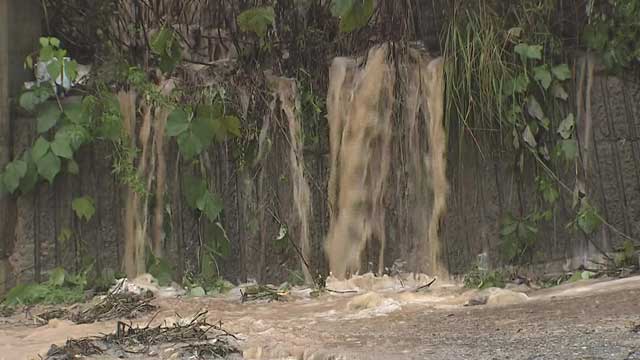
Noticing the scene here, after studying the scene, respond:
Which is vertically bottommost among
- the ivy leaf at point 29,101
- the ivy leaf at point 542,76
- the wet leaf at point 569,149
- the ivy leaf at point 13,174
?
the ivy leaf at point 13,174

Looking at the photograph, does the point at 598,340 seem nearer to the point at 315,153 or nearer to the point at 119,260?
the point at 315,153

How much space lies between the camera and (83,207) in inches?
219

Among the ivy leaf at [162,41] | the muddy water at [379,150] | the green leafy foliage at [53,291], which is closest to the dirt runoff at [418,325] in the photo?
the green leafy foliage at [53,291]

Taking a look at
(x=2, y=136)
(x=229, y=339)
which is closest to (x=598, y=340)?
(x=229, y=339)

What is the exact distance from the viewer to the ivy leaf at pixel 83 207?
18.2 feet

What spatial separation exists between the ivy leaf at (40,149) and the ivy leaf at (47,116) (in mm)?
78

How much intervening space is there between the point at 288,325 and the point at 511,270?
2050 mm

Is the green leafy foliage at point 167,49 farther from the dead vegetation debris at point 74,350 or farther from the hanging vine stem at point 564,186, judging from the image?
the dead vegetation debris at point 74,350

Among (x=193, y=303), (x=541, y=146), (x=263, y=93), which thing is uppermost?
(x=263, y=93)

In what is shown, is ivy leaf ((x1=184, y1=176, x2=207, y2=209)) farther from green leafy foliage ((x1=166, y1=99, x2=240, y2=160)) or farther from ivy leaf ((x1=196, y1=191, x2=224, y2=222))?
green leafy foliage ((x1=166, y1=99, x2=240, y2=160))

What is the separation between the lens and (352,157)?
229 inches

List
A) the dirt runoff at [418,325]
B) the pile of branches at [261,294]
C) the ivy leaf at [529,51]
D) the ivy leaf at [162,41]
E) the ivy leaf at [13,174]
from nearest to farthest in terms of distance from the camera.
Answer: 1. the dirt runoff at [418,325]
2. the pile of branches at [261,294]
3. the ivy leaf at [13,174]
4. the ivy leaf at [529,51]
5. the ivy leaf at [162,41]

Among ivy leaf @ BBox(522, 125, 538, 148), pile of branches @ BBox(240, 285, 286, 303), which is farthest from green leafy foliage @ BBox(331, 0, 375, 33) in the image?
ivy leaf @ BBox(522, 125, 538, 148)

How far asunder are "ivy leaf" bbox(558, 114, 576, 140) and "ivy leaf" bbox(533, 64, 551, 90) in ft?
0.85
